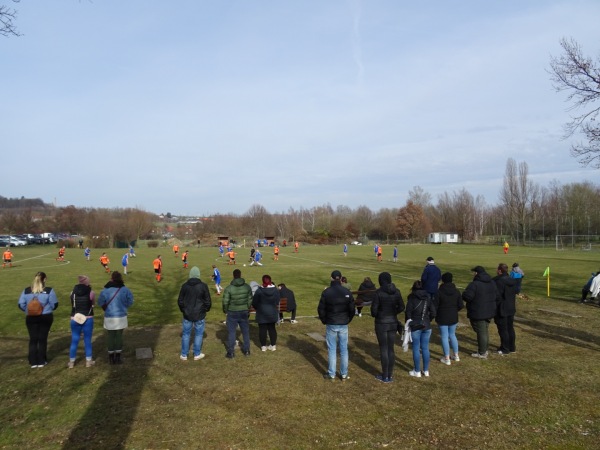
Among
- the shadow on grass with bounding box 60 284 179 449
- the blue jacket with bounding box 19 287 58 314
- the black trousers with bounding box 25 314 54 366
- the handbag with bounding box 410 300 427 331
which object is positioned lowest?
the shadow on grass with bounding box 60 284 179 449

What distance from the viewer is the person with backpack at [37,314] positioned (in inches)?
326

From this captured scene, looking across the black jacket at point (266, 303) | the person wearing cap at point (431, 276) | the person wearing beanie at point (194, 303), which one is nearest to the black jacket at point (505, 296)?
the person wearing cap at point (431, 276)

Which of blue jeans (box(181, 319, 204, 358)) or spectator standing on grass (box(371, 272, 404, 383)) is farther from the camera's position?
blue jeans (box(181, 319, 204, 358))

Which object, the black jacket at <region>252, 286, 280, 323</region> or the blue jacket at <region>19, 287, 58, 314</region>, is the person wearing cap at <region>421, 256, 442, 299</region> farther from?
the blue jacket at <region>19, 287, 58, 314</region>

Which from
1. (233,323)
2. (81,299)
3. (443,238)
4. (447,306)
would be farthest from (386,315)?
(443,238)

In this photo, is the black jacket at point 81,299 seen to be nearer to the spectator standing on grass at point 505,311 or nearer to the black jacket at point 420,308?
the black jacket at point 420,308

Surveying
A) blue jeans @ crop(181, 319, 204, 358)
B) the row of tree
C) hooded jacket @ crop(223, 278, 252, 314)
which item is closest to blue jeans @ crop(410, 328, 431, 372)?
hooded jacket @ crop(223, 278, 252, 314)

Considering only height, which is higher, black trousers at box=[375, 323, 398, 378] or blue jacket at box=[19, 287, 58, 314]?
blue jacket at box=[19, 287, 58, 314]

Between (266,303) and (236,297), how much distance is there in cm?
75

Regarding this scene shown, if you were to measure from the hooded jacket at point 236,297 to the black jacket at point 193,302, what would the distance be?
1.26 ft

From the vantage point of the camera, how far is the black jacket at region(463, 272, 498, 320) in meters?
8.64

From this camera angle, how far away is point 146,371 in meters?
8.22

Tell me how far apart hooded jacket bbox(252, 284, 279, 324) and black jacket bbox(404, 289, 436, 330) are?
116 inches

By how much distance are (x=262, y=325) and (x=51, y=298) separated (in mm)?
4241
